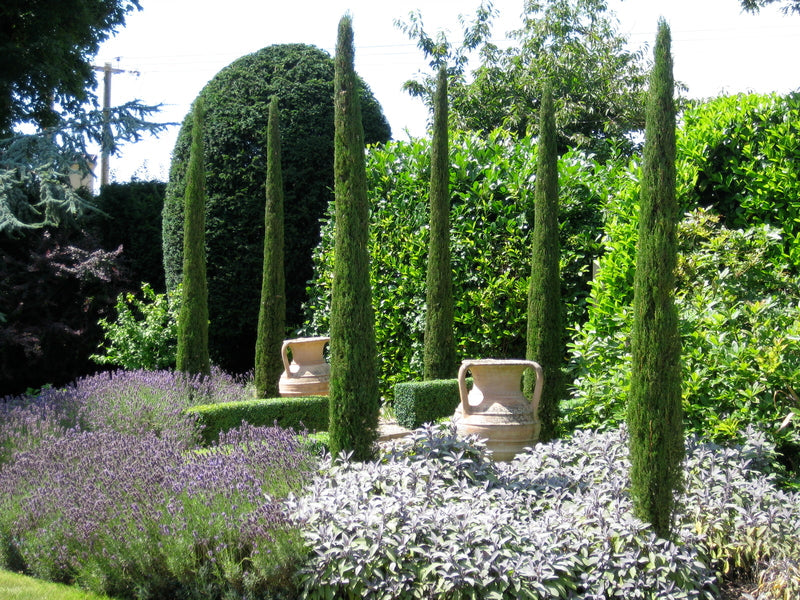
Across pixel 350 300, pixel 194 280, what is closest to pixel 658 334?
pixel 350 300

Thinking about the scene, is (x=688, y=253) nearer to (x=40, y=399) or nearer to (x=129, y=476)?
(x=129, y=476)

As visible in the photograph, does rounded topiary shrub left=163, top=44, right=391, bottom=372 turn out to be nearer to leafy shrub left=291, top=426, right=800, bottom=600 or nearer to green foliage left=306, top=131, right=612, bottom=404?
green foliage left=306, top=131, right=612, bottom=404

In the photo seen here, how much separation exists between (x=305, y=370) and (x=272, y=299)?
1173 mm

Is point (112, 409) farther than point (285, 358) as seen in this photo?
No

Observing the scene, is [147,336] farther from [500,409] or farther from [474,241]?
[500,409]

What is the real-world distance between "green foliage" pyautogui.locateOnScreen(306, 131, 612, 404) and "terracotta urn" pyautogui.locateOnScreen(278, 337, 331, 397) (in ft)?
4.09

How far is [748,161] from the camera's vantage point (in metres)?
7.34

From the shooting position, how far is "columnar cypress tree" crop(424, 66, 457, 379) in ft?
30.5

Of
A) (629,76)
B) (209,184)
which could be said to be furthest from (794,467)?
(629,76)

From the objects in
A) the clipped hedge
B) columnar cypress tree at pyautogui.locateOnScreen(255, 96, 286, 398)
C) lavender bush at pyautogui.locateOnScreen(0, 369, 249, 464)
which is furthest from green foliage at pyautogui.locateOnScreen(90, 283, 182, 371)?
the clipped hedge

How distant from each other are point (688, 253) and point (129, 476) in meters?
5.47

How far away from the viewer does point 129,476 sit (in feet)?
17.2

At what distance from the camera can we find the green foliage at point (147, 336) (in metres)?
12.3

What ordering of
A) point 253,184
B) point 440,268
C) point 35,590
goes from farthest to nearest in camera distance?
point 253,184, point 440,268, point 35,590
